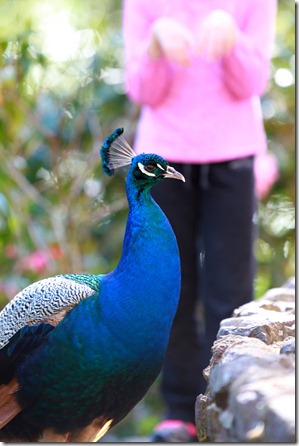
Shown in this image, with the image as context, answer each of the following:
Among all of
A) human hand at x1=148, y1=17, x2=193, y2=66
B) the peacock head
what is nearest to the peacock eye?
the peacock head

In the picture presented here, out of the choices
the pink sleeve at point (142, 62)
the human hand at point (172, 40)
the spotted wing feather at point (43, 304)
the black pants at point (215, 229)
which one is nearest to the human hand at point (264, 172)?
the black pants at point (215, 229)

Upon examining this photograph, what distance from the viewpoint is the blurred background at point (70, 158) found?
2.61 meters

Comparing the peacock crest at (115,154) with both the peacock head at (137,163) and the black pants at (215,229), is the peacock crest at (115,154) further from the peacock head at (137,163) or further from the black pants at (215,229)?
the black pants at (215,229)

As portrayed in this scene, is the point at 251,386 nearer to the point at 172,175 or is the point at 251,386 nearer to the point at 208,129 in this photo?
the point at 172,175

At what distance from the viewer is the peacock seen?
3.89 ft

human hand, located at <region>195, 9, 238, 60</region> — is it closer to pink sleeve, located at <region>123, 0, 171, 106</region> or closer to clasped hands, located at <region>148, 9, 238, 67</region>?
Answer: clasped hands, located at <region>148, 9, 238, 67</region>

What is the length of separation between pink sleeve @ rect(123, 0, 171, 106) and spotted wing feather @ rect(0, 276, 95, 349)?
591 millimetres

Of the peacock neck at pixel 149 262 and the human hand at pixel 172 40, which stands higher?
the human hand at pixel 172 40

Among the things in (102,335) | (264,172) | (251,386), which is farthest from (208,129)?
(264,172)

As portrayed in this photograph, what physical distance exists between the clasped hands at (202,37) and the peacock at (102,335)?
47 cm

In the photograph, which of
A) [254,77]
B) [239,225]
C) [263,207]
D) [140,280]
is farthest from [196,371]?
[263,207]

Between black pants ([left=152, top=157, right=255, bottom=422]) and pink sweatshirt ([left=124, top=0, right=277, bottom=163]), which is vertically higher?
pink sweatshirt ([left=124, top=0, right=277, bottom=163])

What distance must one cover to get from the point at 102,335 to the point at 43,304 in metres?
0.12

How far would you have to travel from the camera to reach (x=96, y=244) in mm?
3068
